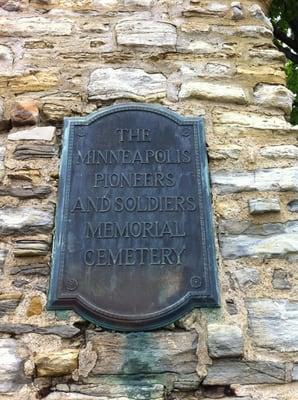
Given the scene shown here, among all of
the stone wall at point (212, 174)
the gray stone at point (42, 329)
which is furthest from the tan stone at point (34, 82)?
the gray stone at point (42, 329)

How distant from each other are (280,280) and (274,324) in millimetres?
186

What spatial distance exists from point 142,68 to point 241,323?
1.35 m

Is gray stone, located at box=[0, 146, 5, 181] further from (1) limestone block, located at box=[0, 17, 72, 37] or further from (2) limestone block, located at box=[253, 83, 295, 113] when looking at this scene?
(2) limestone block, located at box=[253, 83, 295, 113]

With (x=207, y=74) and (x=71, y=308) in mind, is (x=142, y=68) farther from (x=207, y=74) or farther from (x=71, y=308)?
(x=71, y=308)

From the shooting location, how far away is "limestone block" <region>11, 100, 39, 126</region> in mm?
2293

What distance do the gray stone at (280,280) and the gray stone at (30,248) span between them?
888 millimetres

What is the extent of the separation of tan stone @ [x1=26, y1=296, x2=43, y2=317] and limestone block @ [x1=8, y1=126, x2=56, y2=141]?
0.75 m

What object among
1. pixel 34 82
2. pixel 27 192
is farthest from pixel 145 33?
pixel 27 192

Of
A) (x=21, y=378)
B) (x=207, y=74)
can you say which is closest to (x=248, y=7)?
(x=207, y=74)

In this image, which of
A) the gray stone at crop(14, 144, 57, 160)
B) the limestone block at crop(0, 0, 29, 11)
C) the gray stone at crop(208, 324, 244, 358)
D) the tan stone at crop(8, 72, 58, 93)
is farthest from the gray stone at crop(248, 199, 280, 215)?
the limestone block at crop(0, 0, 29, 11)

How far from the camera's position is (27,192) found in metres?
2.09

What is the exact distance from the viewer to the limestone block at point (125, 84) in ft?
7.77

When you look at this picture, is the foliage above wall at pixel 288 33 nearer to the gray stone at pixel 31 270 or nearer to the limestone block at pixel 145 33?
the limestone block at pixel 145 33

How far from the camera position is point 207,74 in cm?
249
